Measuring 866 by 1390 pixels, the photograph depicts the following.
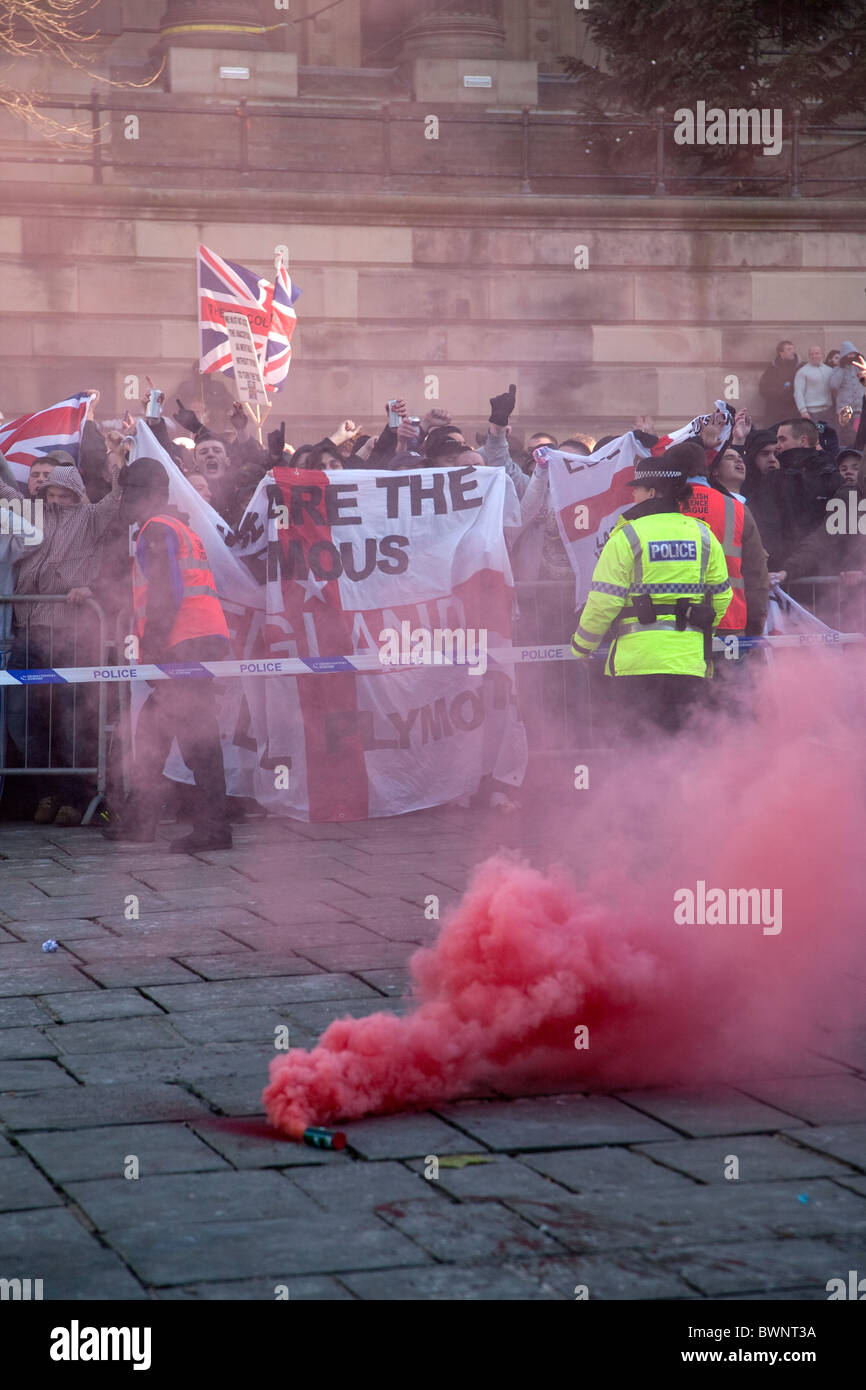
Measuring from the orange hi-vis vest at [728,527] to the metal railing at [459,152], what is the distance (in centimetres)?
1192

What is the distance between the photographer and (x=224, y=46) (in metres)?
21.6

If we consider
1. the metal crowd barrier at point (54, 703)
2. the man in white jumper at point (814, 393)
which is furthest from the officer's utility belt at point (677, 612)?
the man in white jumper at point (814, 393)

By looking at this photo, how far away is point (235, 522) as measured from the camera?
1059cm

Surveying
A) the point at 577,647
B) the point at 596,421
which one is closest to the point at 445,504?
Answer: the point at 577,647

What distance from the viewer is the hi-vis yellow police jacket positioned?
752cm

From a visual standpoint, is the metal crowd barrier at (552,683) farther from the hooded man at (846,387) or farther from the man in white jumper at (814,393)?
the man in white jumper at (814,393)

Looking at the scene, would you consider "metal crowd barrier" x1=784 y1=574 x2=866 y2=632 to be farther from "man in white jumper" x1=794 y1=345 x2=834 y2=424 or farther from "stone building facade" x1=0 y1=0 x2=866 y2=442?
"man in white jumper" x1=794 y1=345 x2=834 y2=424

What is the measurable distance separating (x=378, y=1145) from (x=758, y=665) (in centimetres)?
512

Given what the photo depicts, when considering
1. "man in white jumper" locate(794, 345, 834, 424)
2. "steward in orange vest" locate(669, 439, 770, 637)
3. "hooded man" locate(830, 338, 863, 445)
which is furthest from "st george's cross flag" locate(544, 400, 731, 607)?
"man in white jumper" locate(794, 345, 834, 424)

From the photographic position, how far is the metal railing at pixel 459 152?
65.0 feet

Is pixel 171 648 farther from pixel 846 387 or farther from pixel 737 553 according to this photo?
pixel 846 387

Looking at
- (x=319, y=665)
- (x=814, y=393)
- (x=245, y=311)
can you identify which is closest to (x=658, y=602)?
(x=319, y=665)

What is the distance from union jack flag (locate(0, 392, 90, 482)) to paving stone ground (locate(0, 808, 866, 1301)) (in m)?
5.27
